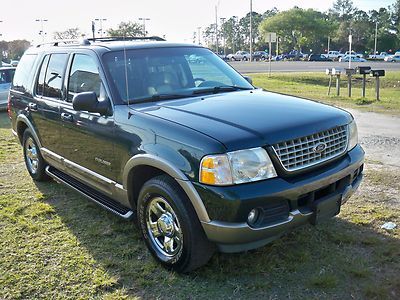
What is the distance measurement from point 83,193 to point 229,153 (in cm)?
224

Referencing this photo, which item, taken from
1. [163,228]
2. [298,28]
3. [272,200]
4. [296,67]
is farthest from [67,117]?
[298,28]

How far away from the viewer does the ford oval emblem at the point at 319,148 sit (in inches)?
134

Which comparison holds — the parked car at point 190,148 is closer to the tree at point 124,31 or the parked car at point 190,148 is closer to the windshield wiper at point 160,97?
the windshield wiper at point 160,97

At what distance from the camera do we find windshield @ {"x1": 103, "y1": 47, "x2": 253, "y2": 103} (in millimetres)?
4203

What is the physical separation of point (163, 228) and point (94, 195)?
1.26m

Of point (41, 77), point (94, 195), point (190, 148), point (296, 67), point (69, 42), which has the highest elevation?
point (69, 42)

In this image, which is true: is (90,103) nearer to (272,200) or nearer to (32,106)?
(272,200)

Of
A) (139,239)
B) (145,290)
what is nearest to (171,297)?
(145,290)

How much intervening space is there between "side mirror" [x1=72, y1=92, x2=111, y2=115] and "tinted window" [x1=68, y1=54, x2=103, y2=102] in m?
0.28

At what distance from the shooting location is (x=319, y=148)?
136 inches

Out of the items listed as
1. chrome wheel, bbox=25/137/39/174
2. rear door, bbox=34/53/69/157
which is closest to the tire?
rear door, bbox=34/53/69/157

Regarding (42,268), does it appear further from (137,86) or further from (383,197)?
(383,197)

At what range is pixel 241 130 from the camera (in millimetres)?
3205

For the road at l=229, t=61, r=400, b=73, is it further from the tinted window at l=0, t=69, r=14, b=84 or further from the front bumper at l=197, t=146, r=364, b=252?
the front bumper at l=197, t=146, r=364, b=252
